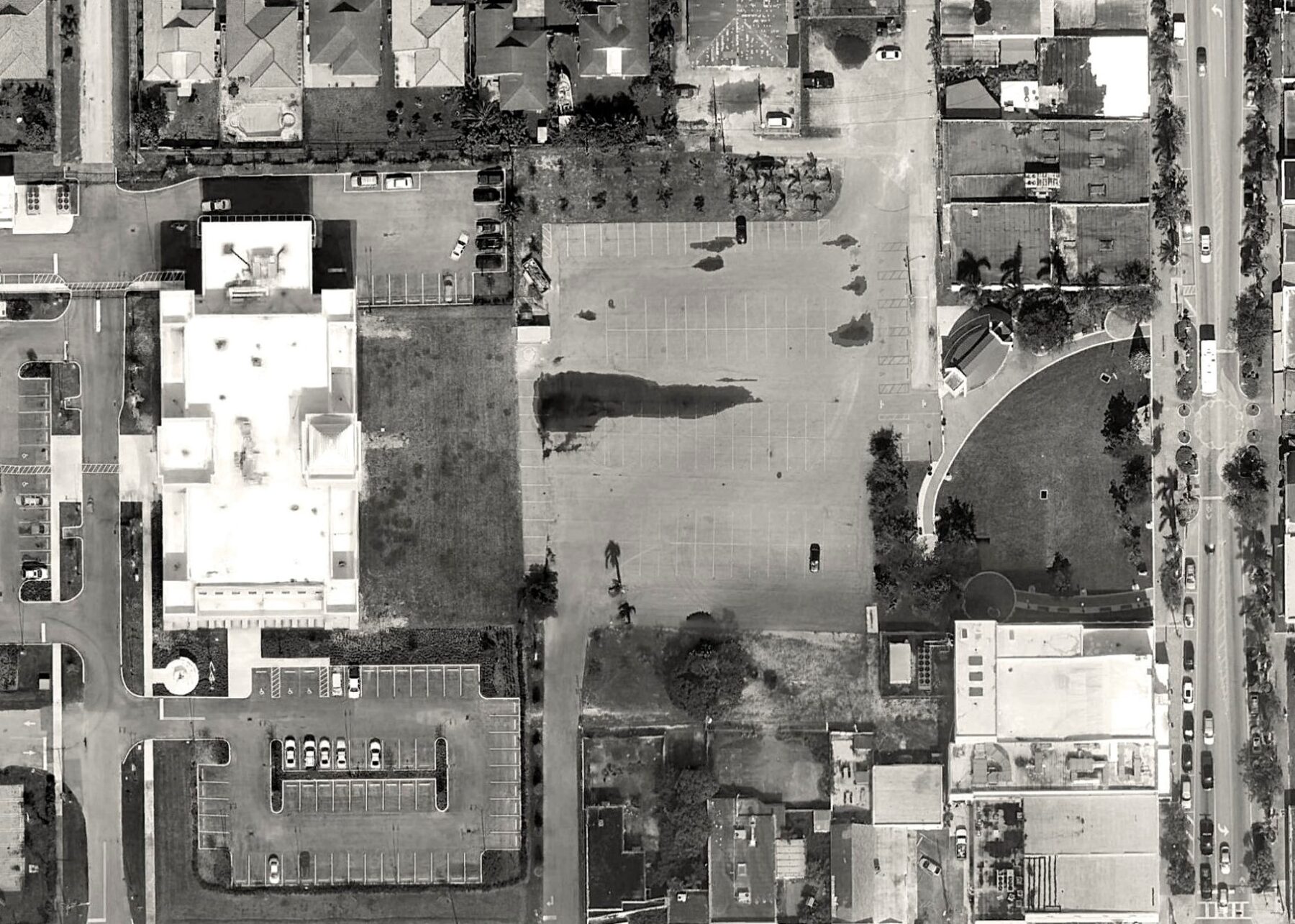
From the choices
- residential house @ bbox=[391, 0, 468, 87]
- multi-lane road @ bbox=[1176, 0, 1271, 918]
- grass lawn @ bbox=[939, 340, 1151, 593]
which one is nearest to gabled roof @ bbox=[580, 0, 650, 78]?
residential house @ bbox=[391, 0, 468, 87]

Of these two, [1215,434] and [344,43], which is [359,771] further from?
[1215,434]

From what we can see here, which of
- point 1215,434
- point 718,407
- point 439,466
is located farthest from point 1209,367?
point 439,466

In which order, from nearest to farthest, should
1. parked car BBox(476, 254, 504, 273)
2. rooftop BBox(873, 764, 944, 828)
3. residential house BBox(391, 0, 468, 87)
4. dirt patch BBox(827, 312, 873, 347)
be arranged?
1. rooftop BBox(873, 764, 944, 828)
2. residential house BBox(391, 0, 468, 87)
3. parked car BBox(476, 254, 504, 273)
4. dirt patch BBox(827, 312, 873, 347)

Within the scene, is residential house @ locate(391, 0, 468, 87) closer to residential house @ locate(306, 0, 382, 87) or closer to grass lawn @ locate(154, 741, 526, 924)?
residential house @ locate(306, 0, 382, 87)

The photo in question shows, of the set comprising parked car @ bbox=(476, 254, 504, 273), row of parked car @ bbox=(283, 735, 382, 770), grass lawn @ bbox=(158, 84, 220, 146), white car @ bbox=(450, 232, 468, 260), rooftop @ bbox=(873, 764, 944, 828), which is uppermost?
grass lawn @ bbox=(158, 84, 220, 146)

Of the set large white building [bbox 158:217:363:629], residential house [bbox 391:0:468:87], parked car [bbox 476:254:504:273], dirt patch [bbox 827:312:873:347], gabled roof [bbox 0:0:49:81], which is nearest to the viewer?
large white building [bbox 158:217:363:629]
